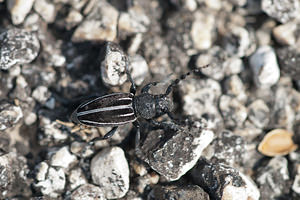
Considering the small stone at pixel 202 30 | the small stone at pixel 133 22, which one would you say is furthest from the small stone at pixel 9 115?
the small stone at pixel 202 30

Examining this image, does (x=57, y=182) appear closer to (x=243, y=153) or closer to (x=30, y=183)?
(x=30, y=183)

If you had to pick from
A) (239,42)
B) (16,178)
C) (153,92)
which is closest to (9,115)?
(16,178)

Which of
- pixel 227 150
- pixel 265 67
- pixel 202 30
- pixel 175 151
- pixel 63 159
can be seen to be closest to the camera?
pixel 175 151

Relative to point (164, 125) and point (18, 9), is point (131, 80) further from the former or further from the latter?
point (18, 9)

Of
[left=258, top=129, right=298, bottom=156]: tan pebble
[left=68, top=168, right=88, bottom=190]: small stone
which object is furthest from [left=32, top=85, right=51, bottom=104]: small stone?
[left=258, top=129, right=298, bottom=156]: tan pebble

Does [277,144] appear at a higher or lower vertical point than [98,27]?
lower

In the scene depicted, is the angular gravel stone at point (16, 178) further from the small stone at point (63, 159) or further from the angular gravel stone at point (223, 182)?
the angular gravel stone at point (223, 182)

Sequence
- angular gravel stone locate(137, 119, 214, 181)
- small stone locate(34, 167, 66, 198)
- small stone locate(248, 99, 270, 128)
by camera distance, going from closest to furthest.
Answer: angular gravel stone locate(137, 119, 214, 181), small stone locate(34, 167, 66, 198), small stone locate(248, 99, 270, 128)

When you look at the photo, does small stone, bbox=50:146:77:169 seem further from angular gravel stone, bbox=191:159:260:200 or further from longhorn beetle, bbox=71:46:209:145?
angular gravel stone, bbox=191:159:260:200
